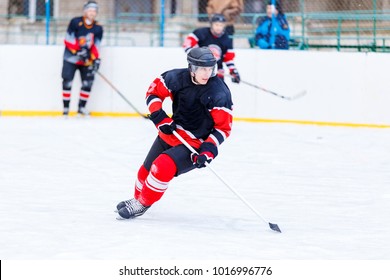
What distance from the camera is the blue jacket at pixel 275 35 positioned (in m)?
10.3

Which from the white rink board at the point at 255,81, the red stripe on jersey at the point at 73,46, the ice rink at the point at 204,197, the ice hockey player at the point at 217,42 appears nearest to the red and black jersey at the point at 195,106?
the ice rink at the point at 204,197

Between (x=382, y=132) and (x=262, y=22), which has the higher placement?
(x=262, y=22)

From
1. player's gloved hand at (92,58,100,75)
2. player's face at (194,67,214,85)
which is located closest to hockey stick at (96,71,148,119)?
player's gloved hand at (92,58,100,75)

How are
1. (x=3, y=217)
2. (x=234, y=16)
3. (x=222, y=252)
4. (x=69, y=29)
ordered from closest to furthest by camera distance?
(x=222, y=252) < (x=3, y=217) < (x=69, y=29) < (x=234, y=16)

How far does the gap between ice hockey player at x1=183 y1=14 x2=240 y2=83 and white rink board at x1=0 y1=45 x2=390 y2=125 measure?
0.67 m

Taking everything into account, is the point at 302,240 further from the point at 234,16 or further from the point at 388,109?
the point at 234,16

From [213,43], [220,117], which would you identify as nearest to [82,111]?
[213,43]

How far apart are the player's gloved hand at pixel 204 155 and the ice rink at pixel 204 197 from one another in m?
0.34

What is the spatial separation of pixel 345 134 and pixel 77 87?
9.81ft

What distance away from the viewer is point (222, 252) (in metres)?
4.31

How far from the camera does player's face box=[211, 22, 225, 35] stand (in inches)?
364

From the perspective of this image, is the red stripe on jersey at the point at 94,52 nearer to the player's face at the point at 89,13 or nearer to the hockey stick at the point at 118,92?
the hockey stick at the point at 118,92

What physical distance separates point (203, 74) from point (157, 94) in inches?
11.7

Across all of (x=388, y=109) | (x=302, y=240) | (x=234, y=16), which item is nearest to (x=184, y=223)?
(x=302, y=240)
